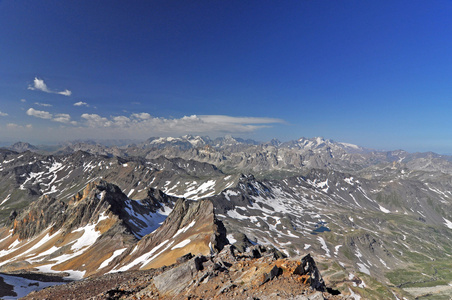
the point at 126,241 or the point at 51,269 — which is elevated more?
the point at 126,241

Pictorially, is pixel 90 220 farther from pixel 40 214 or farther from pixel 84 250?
pixel 40 214

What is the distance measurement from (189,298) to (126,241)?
3430 inches

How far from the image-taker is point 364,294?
10788cm

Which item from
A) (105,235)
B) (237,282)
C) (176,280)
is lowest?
(105,235)

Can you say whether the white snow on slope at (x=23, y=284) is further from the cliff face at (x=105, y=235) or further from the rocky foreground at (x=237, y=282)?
the rocky foreground at (x=237, y=282)

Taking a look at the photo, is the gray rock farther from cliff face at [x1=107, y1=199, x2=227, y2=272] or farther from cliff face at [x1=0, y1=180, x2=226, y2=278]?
cliff face at [x1=0, y1=180, x2=226, y2=278]

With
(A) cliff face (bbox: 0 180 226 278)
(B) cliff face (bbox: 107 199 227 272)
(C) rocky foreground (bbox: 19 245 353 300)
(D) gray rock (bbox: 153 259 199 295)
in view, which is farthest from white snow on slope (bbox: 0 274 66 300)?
(D) gray rock (bbox: 153 259 199 295)

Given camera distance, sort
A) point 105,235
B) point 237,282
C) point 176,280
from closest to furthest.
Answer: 1. point 237,282
2. point 176,280
3. point 105,235

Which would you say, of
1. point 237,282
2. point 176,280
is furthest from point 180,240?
point 237,282

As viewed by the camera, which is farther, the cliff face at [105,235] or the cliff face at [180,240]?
the cliff face at [105,235]

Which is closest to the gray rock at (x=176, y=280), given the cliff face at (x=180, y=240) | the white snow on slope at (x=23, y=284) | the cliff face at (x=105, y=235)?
the cliff face at (x=180, y=240)

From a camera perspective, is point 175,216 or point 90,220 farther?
point 90,220

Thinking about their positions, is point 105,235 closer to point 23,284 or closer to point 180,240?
point 180,240

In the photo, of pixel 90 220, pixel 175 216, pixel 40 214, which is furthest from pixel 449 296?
pixel 40 214
